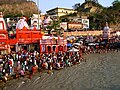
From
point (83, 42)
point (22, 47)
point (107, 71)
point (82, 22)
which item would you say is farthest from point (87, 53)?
point (82, 22)

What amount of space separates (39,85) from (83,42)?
35.2m

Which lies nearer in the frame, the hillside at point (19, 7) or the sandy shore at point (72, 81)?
the sandy shore at point (72, 81)

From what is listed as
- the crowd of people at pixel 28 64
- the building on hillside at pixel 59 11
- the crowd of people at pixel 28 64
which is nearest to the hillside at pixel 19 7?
the building on hillside at pixel 59 11

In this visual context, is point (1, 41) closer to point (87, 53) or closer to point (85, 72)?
point (85, 72)

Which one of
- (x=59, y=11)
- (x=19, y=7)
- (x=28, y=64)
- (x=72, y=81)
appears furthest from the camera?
(x=59, y=11)

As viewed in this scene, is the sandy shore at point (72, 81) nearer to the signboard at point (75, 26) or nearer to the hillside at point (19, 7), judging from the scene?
the signboard at point (75, 26)

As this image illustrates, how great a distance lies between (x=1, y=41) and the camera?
35.9 meters

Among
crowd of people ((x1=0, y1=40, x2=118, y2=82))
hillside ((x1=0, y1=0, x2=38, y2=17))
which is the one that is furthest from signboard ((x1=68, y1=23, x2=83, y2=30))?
crowd of people ((x1=0, y1=40, x2=118, y2=82))

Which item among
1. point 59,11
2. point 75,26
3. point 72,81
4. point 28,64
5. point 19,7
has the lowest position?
point 72,81

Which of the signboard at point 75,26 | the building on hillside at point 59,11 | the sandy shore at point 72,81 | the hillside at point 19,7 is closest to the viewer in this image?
the sandy shore at point 72,81

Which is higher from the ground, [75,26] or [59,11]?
[59,11]

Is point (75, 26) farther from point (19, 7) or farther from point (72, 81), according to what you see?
point (72, 81)

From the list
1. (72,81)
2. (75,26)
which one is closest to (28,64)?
(72,81)

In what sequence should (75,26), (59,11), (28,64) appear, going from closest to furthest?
1. (28,64)
2. (75,26)
3. (59,11)
